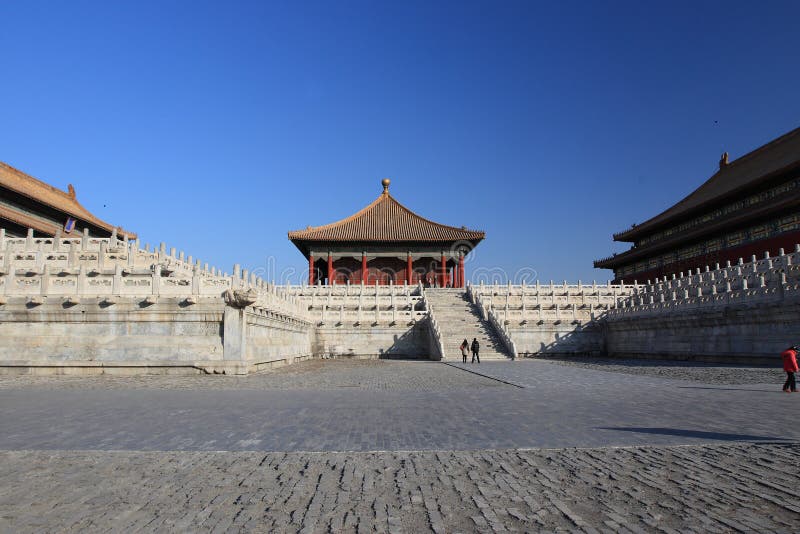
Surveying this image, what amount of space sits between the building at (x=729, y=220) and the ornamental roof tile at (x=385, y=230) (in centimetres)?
1381

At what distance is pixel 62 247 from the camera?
72.0ft

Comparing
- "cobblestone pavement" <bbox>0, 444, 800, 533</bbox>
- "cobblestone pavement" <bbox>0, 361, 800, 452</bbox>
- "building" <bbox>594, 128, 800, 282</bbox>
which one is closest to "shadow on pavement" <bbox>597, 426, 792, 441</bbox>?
"cobblestone pavement" <bbox>0, 361, 800, 452</bbox>

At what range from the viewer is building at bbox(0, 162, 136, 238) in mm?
28219

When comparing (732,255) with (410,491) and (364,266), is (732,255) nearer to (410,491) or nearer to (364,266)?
(364,266)

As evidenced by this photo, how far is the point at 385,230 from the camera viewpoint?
133ft

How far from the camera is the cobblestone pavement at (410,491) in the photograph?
10.6 ft

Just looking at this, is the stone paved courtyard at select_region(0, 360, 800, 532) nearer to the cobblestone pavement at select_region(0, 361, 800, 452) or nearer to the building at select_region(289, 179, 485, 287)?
the cobblestone pavement at select_region(0, 361, 800, 452)

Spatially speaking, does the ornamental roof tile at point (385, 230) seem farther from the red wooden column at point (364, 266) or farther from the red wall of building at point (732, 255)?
the red wall of building at point (732, 255)

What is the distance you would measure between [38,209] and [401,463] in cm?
3441

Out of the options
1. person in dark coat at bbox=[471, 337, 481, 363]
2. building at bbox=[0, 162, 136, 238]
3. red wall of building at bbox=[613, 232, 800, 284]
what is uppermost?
building at bbox=[0, 162, 136, 238]

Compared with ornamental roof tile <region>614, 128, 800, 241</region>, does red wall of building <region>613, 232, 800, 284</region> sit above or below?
below

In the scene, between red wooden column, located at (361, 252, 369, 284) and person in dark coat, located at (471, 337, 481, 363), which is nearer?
person in dark coat, located at (471, 337, 481, 363)

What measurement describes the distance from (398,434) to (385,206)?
130 feet

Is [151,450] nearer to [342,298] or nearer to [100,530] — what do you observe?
[100,530]
